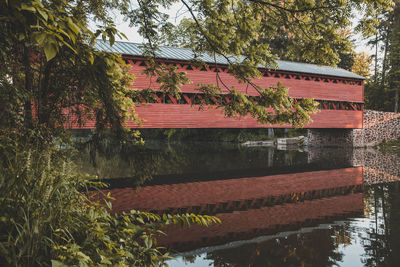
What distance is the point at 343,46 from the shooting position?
11.0 ft

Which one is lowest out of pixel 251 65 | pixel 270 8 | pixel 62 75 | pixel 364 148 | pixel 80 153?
pixel 364 148

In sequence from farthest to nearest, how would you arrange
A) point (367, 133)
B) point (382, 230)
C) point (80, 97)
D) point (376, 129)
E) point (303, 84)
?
point (376, 129) < point (367, 133) < point (303, 84) < point (382, 230) < point (80, 97)

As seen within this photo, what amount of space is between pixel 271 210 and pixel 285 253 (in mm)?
1954

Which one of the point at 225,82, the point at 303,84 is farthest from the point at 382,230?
the point at 303,84

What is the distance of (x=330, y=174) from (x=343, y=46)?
7.01m

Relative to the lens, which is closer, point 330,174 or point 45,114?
point 45,114

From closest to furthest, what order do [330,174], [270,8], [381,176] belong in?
[270,8]
[381,176]
[330,174]

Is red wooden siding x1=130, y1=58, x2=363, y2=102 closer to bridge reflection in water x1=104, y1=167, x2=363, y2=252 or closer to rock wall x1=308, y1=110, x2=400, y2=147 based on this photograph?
rock wall x1=308, y1=110, x2=400, y2=147

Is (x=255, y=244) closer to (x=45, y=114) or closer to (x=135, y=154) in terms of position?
(x=135, y=154)

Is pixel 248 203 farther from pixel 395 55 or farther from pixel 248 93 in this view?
pixel 395 55

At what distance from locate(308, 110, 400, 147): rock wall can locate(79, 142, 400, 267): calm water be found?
423 inches

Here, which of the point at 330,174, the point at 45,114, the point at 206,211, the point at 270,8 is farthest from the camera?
the point at 330,174

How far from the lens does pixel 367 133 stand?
20.1 metres

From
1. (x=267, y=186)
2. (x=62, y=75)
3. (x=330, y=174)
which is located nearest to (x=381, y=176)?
(x=330, y=174)
